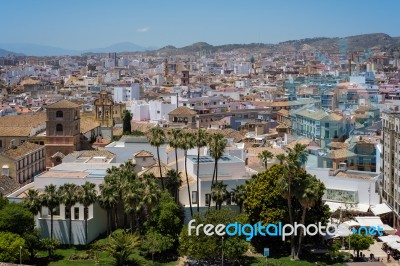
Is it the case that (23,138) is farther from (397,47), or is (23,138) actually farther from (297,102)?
(397,47)

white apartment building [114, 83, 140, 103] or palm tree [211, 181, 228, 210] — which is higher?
white apartment building [114, 83, 140, 103]

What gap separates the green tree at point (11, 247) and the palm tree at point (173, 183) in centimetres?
912

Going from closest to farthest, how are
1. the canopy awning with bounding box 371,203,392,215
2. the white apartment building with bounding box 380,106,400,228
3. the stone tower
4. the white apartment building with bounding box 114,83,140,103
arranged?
the white apartment building with bounding box 380,106,400,228 → the canopy awning with bounding box 371,203,392,215 → the stone tower → the white apartment building with bounding box 114,83,140,103

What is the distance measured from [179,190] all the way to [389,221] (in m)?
12.5

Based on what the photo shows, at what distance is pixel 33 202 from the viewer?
32.0 meters

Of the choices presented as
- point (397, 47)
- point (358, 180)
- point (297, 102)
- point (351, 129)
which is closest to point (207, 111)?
point (297, 102)

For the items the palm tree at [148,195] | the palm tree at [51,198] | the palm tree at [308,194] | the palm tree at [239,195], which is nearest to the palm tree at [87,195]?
the palm tree at [51,198]

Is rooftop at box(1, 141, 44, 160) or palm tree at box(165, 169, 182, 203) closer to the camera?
palm tree at box(165, 169, 182, 203)

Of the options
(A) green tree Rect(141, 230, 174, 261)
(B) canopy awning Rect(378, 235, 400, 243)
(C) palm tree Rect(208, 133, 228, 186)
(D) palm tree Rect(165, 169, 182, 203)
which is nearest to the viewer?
(A) green tree Rect(141, 230, 174, 261)

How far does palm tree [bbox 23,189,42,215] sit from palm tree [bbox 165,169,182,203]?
7.26 metres

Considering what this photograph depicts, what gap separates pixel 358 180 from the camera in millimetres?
38812

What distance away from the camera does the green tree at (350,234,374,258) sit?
31.3m

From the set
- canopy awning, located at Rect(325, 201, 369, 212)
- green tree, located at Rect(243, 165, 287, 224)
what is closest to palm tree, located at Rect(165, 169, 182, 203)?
green tree, located at Rect(243, 165, 287, 224)

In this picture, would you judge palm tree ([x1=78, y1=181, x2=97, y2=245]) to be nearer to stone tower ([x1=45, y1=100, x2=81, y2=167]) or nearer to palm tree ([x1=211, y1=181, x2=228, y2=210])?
palm tree ([x1=211, y1=181, x2=228, y2=210])
